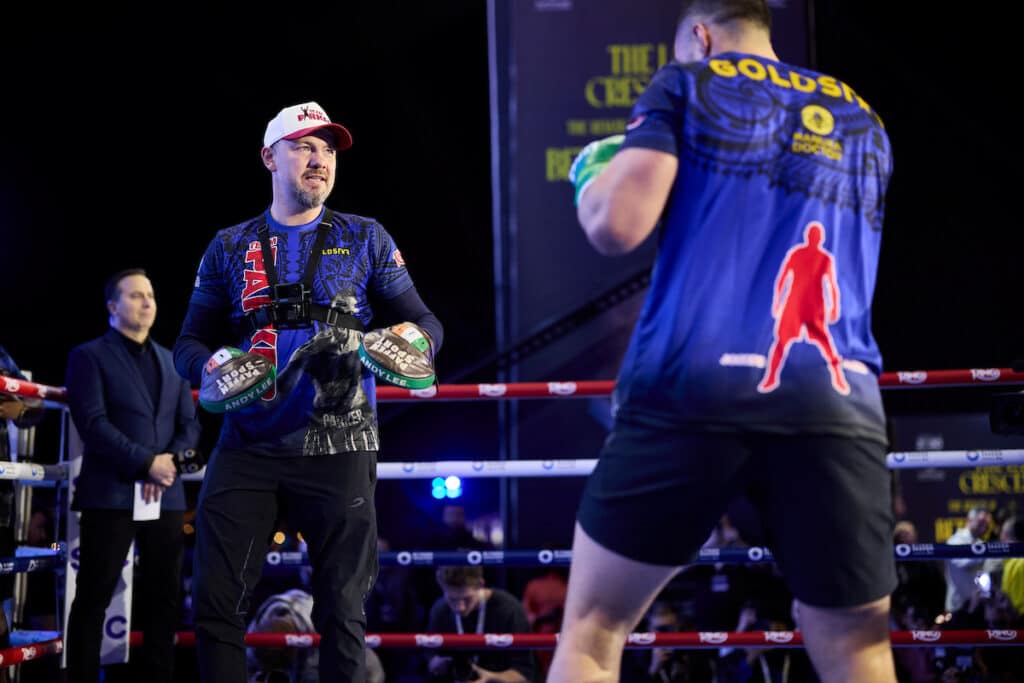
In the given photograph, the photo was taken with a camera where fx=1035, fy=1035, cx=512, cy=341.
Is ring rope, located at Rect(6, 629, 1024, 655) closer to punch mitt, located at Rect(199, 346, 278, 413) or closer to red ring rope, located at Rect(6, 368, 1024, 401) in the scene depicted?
red ring rope, located at Rect(6, 368, 1024, 401)

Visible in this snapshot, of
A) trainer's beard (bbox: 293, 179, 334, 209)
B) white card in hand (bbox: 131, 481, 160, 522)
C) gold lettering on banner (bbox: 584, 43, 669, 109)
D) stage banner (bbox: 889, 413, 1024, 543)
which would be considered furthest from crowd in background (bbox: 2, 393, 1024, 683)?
gold lettering on banner (bbox: 584, 43, 669, 109)

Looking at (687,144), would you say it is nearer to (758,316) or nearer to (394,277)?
(758,316)

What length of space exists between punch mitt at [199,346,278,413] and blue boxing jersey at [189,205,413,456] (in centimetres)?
7

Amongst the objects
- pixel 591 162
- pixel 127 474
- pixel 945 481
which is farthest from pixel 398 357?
pixel 945 481

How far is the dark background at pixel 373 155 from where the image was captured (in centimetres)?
896

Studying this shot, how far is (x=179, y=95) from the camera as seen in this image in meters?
9.16

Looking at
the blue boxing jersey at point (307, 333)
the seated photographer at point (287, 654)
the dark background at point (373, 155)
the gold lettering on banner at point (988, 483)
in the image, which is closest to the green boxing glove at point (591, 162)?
the blue boxing jersey at point (307, 333)

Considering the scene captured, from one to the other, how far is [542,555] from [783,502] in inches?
78.0

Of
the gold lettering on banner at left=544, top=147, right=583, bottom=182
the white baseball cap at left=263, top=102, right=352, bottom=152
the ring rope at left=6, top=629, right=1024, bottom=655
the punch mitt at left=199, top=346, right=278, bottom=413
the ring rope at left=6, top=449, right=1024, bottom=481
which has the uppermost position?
the gold lettering on banner at left=544, top=147, right=583, bottom=182

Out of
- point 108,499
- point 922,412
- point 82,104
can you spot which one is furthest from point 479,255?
point 108,499

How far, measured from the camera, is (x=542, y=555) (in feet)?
11.2

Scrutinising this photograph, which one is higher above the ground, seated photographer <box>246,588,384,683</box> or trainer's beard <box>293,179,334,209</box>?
trainer's beard <box>293,179,334,209</box>

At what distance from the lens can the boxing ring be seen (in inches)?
127

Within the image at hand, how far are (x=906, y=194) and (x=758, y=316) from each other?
9.19 meters
